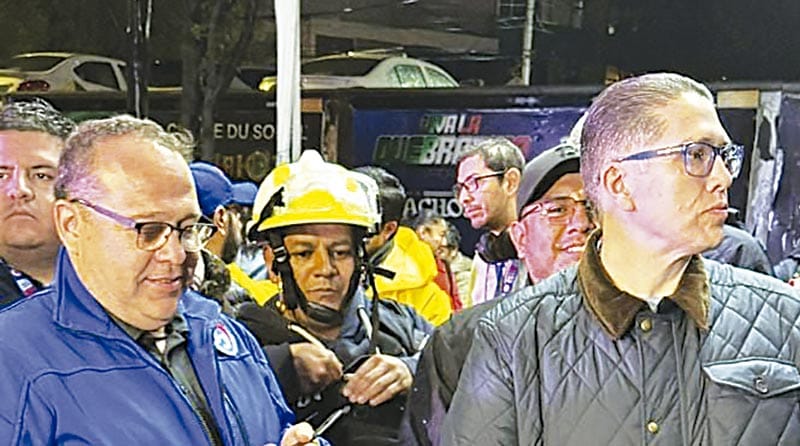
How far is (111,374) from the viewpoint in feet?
6.39

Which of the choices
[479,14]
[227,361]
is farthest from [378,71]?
[227,361]

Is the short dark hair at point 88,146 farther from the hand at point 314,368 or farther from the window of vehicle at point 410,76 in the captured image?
the window of vehicle at point 410,76

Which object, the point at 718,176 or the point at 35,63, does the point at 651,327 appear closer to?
the point at 718,176

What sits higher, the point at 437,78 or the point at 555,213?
the point at 555,213

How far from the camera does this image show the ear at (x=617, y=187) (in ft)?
5.98

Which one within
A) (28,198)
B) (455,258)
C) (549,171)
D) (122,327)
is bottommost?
(455,258)

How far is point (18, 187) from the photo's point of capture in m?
2.62

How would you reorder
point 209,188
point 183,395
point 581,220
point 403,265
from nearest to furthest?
point 183,395, point 581,220, point 209,188, point 403,265

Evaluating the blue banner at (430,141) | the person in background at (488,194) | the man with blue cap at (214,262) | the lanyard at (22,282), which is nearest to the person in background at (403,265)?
the person in background at (488,194)

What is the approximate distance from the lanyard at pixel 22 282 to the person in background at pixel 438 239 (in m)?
3.23

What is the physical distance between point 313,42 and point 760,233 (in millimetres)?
8929

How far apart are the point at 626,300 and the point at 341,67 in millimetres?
9329

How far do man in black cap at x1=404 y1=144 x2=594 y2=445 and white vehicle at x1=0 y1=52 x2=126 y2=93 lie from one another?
9.71m

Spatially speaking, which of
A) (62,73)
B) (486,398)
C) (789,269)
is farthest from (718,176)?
(62,73)
